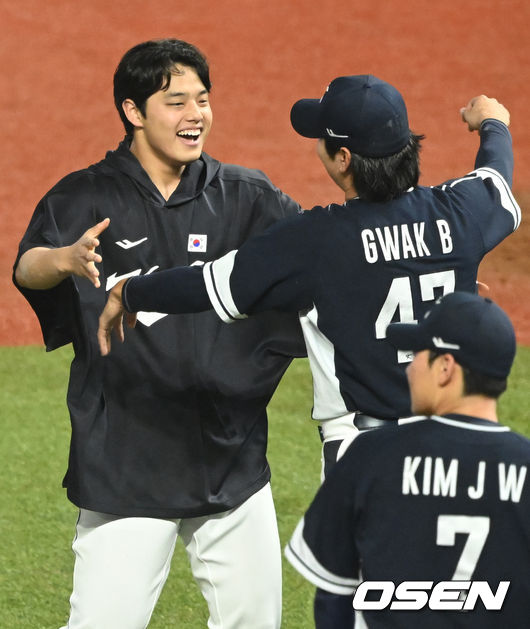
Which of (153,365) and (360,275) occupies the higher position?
(360,275)

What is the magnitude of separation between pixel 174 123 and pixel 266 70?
363 inches

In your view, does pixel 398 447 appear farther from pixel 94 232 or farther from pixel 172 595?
pixel 172 595

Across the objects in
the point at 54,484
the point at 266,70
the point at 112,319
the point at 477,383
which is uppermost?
the point at 266,70

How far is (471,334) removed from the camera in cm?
230

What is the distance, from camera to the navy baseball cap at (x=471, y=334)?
2289mm

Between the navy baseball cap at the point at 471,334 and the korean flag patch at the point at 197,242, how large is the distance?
1228 millimetres

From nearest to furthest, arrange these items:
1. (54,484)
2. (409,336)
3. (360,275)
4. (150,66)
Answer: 1. (409,336)
2. (360,275)
3. (150,66)
4. (54,484)

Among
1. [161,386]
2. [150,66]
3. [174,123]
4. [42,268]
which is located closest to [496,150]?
[174,123]

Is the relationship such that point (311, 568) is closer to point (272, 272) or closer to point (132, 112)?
point (272, 272)

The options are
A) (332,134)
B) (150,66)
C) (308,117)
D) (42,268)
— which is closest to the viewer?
(332,134)

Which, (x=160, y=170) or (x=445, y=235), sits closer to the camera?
(x=445, y=235)

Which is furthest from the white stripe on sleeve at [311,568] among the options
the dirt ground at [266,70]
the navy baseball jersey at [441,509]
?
the dirt ground at [266,70]

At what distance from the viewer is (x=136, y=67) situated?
11.8 ft

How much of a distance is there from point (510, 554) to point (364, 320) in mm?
837
